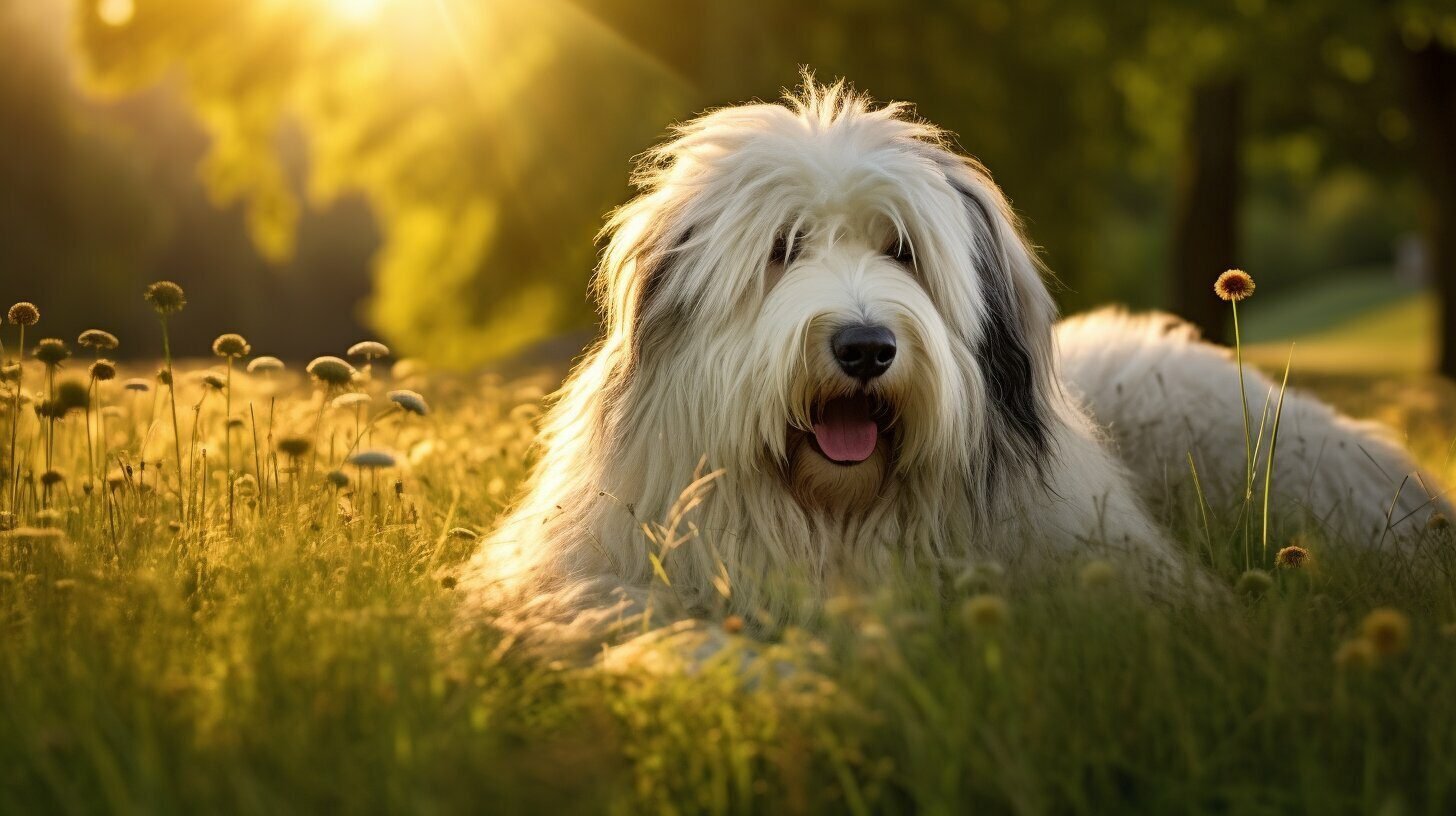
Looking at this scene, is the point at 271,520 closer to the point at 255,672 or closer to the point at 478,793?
the point at 255,672

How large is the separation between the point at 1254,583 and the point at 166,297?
2.70 meters

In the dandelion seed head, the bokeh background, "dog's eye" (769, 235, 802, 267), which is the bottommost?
"dog's eye" (769, 235, 802, 267)

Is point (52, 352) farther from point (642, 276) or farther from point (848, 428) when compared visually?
point (848, 428)

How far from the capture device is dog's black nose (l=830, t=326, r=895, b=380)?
9.95 ft

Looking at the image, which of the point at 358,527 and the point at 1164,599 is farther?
the point at 358,527

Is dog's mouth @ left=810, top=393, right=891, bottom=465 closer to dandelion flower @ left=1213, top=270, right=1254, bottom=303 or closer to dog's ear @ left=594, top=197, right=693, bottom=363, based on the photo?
dog's ear @ left=594, top=197, right=693, bottom=363

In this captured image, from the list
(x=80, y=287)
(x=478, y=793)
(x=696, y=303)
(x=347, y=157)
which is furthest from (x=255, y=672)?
(x=80, y=287)

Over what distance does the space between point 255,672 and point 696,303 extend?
55.7 inches

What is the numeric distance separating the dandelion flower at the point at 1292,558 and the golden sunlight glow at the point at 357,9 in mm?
10945

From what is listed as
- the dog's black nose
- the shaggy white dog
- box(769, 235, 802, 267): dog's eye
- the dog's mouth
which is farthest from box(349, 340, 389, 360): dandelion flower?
the dog's black nose

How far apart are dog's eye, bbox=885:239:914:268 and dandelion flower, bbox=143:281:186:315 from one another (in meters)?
1.78

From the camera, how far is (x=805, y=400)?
10.3 feet

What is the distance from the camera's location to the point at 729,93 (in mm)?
11305

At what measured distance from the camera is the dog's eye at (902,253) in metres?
3.43
